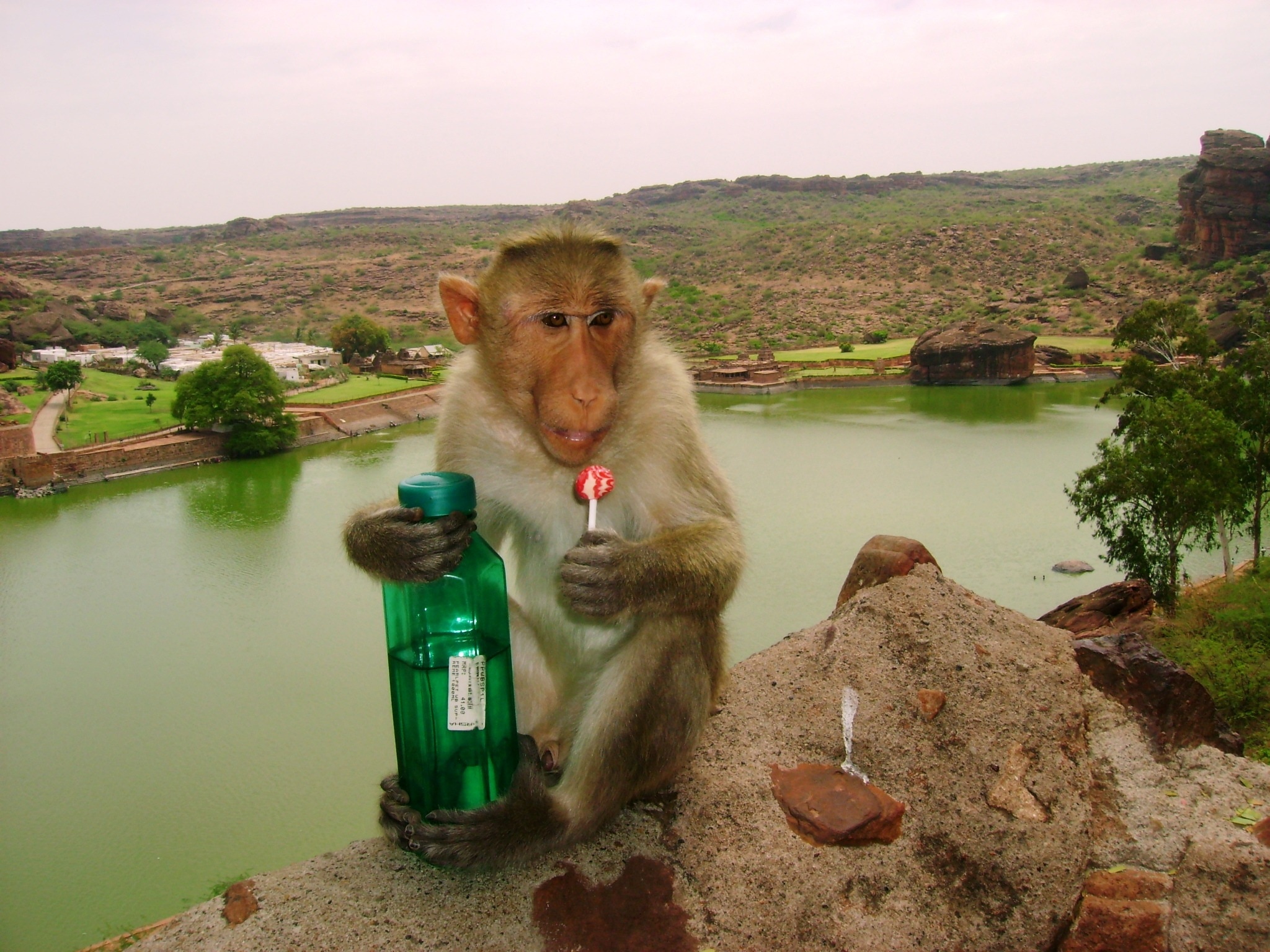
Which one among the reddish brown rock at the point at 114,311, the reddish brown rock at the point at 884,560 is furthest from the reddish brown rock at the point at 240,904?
the reddish brown rock at the point at 114,311

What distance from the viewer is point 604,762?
8.32 ft

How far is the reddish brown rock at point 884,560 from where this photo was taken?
585 cm

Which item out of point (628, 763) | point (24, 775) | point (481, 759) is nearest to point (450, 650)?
point (481, 759)

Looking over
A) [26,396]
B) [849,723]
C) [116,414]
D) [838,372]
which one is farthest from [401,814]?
[838,372]

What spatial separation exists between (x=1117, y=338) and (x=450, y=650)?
2200cm

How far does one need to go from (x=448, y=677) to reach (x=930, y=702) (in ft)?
6.70

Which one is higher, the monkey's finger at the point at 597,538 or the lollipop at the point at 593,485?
the lollipop at the point at 593,485

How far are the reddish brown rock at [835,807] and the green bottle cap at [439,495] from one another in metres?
1.56

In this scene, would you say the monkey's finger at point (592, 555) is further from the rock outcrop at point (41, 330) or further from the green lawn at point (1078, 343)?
the rock outcrop at point (41, 330)

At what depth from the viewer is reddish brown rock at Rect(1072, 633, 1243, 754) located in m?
3.52

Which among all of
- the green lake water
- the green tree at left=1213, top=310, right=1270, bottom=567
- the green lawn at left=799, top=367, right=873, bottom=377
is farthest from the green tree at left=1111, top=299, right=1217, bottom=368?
the green lawn at left=799, top=367, right=873, bottom=377

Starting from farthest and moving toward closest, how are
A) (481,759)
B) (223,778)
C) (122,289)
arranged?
1. (122,289)
2. (223,778)
3. (481,759)

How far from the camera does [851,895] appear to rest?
2623 mm

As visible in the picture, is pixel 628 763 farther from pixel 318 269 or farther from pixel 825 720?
pixel 318 269
